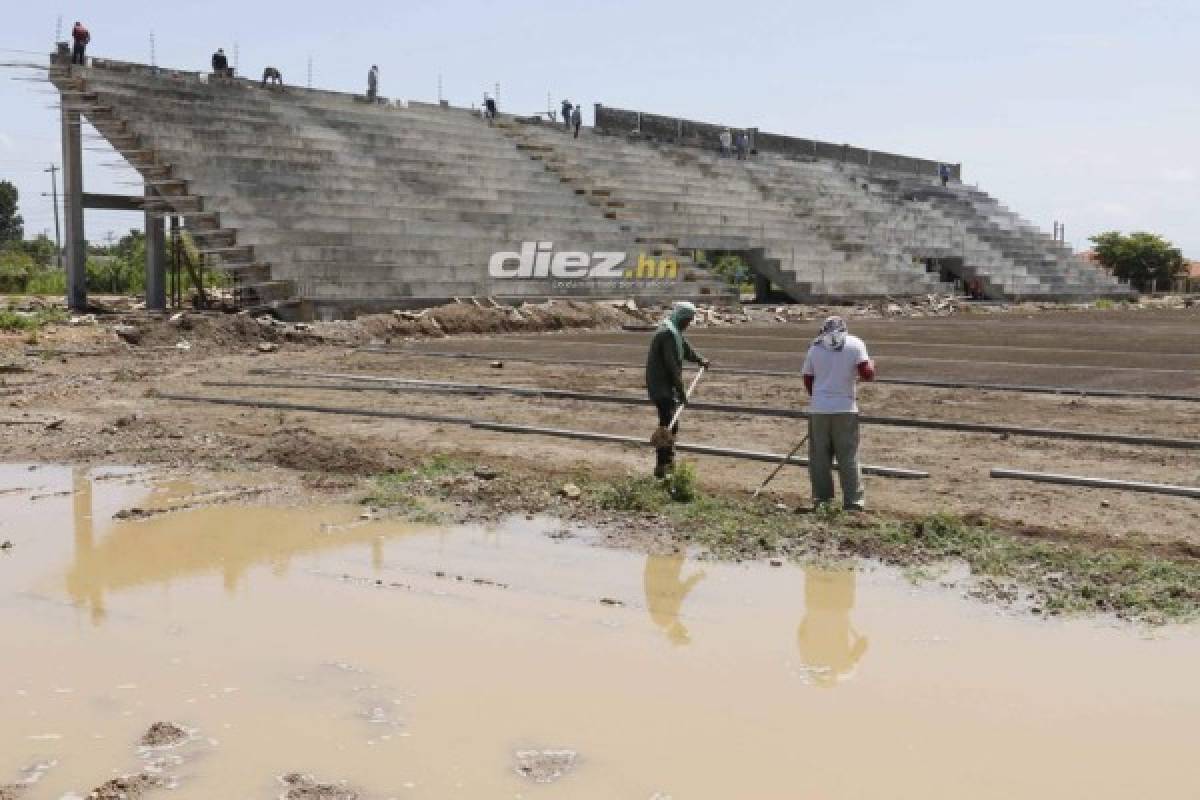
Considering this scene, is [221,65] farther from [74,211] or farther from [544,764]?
[544,764]

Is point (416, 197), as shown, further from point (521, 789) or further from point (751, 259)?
point (521, 789)

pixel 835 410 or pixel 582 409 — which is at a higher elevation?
→ pixel 835 410

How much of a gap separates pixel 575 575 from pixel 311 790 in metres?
3.24

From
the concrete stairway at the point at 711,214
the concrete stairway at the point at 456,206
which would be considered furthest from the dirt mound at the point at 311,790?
the concrete stairway at the point at 711,214

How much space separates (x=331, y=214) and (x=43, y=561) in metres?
23.8

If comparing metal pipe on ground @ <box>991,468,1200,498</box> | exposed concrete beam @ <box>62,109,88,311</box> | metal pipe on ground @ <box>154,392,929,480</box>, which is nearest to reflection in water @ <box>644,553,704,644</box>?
metal pipe on ground @ <box>154,392,929,480</box>

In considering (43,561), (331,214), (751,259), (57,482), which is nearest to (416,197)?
(331,214)

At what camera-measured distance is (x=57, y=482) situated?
10609 millimetres

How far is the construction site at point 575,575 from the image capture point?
4.84 metres

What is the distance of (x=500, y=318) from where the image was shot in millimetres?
29781

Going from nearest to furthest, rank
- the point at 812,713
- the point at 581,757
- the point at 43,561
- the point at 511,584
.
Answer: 1. the point at 581,757
2. the point at 812,713
3. the point at 511,584
4. the point at 43,561

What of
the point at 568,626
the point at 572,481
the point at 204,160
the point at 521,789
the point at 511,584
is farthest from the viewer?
the point at 204,160

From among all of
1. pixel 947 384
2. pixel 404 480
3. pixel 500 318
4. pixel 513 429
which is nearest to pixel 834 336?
pixel 404 480

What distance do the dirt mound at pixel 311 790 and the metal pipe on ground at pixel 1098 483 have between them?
7016 millimetres
